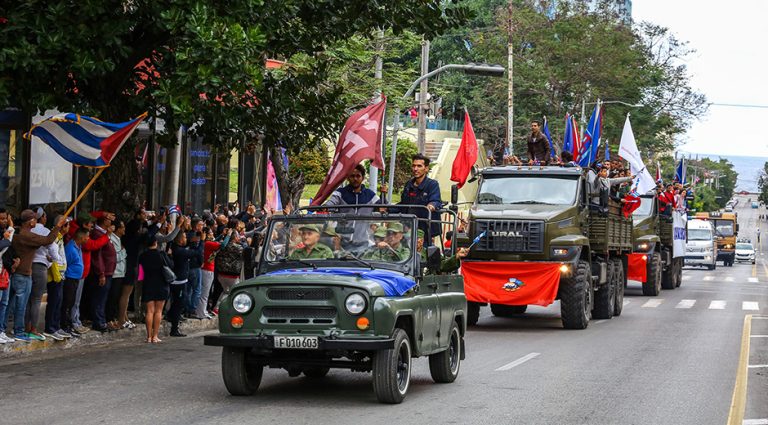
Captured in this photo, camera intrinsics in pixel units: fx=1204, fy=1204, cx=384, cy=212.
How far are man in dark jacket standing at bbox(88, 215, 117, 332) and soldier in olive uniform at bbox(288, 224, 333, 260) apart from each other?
18.4 feet

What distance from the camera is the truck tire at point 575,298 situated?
22.2m

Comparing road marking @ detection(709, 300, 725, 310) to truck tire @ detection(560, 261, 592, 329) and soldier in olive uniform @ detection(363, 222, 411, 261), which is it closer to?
truck tire @ detection(560, 261, 592, 329)

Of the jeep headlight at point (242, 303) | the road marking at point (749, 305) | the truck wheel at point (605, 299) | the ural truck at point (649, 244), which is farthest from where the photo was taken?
the ural truck at point (649, 244)

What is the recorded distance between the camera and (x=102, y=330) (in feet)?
57.3

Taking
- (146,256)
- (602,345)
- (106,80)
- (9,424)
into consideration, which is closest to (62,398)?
(9,424)

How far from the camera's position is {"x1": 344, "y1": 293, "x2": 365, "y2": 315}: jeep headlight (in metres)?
11.2

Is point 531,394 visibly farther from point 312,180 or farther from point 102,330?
point 312,180

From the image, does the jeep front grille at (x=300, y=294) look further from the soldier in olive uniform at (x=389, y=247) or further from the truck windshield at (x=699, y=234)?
the truck windshield at (x=699, y=234)

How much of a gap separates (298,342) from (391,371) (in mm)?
932

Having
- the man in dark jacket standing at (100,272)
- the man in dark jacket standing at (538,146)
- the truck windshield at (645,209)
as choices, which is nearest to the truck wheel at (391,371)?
the man in dark jacket standing at (100,272)

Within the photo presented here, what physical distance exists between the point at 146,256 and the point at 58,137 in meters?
2.21

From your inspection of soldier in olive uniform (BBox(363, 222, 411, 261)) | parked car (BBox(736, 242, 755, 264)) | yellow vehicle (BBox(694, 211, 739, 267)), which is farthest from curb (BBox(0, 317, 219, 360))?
parked car (BBox(736, 242, 755, 264))

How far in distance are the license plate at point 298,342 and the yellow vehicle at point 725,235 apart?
6709cm

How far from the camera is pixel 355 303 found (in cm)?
1123
